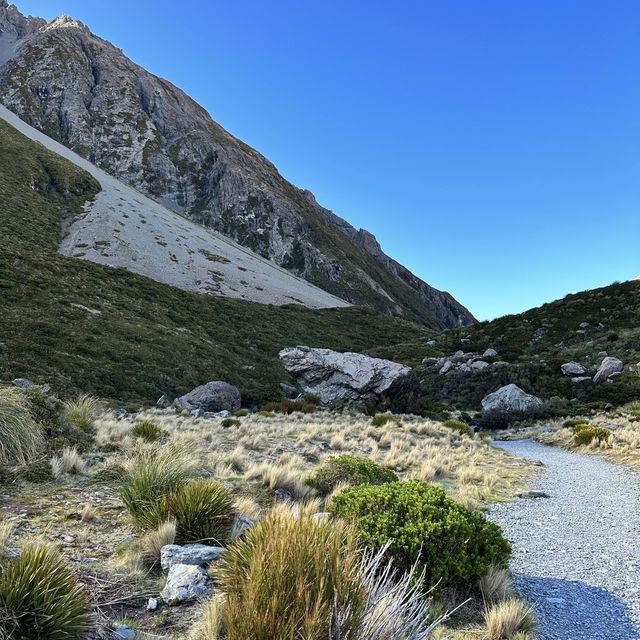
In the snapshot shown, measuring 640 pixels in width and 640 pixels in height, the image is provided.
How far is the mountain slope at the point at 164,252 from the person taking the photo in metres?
59.7

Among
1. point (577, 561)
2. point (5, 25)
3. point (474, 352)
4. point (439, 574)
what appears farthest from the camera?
point (5, 25)

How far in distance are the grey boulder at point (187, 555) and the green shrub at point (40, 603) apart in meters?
1.33

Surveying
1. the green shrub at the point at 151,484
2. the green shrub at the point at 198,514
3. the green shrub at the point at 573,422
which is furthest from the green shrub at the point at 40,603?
the green shrub at the point at 573,422

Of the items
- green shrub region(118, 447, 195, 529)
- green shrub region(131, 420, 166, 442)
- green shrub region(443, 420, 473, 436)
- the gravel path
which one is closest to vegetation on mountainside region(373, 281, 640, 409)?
green shrub region(443, 420, 473, 436)

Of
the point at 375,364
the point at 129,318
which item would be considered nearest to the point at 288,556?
the point at 375,364

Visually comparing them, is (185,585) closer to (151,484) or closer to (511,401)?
(151,484)

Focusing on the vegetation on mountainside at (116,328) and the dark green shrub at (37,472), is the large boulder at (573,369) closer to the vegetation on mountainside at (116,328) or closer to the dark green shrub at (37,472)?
the vegetation on mountainside at (116,328)

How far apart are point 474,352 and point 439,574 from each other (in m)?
43.2

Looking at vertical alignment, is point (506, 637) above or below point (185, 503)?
above

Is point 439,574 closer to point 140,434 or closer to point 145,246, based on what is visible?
point 140,434

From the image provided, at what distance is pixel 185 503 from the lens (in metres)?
5.76

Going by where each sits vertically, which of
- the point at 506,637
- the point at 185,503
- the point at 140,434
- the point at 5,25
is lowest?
the point at 140,434

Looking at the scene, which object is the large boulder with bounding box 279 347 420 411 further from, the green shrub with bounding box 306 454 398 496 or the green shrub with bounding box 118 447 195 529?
the green shrub with bounding box 118 447 195 529

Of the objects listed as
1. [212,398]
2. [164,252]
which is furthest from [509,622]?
[164,252]
